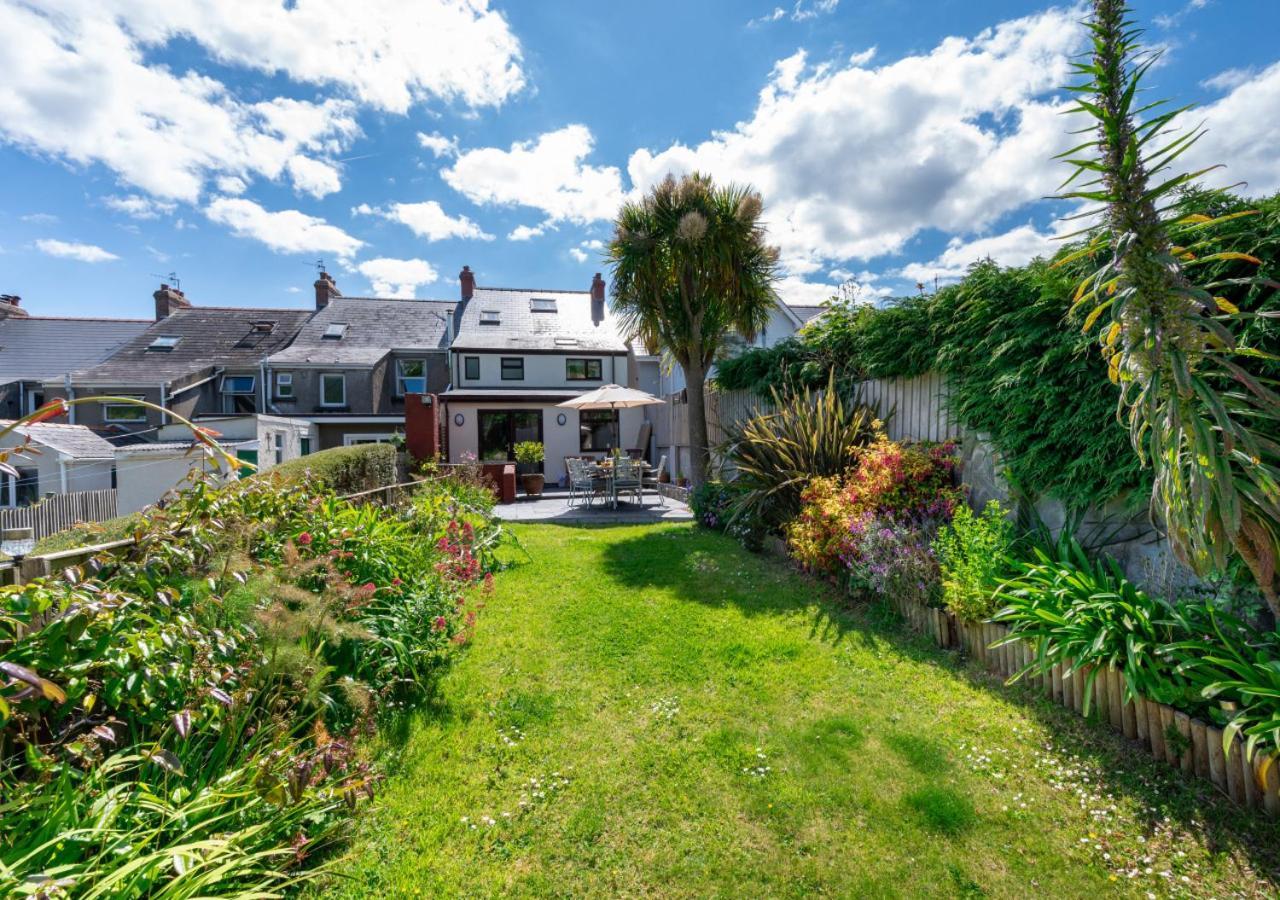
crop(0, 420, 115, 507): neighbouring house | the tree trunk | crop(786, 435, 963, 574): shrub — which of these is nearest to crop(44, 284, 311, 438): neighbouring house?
crop(0, 420, 115, 507): neighbouring house

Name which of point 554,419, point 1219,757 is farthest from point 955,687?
point 554,419

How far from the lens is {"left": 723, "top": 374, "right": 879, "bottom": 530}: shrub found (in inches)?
245

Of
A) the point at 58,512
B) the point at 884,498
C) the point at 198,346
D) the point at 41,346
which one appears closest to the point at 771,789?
the point at 884,498

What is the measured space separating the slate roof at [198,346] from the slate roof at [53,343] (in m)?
2.88

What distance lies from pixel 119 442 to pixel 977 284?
84.2ft

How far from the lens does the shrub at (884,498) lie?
498cm

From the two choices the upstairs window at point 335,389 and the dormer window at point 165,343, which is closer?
the upstairs window at point 335,389

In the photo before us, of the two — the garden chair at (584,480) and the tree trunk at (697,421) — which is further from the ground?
the tree trunk at (697,421)

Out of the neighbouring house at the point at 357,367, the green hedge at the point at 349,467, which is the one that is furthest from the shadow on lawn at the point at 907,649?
the neighbouring house at the point at 357,367

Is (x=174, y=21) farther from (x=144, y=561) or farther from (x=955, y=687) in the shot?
(x=955, y=687)

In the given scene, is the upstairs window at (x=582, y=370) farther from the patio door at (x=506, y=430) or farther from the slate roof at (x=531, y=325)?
the patio door at (x=506, y=430)

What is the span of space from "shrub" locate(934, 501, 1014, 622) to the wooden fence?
40.4 feet

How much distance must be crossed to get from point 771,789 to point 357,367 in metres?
22.1

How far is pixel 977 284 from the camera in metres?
4.73
